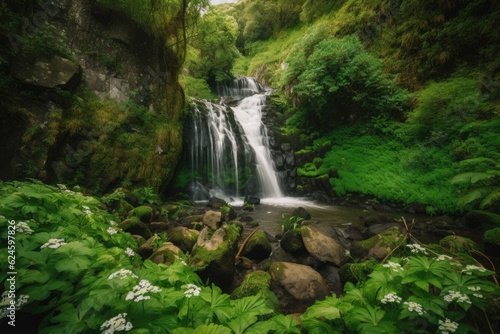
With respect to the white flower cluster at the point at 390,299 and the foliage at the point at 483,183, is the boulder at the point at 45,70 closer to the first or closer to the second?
the white flower cluster at the point at 390,299

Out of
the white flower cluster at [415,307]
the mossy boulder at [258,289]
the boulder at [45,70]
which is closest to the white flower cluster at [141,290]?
the mossy boulder at [258,289]

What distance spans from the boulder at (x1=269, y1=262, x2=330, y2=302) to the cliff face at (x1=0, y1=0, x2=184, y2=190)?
609 cm

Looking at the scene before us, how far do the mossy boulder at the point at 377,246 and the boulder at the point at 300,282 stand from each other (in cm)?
141

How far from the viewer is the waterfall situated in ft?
38.1

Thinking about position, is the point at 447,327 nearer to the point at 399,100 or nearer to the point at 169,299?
the point at 169,299

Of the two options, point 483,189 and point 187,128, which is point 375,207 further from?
point 187,128

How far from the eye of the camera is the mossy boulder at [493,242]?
474 cm

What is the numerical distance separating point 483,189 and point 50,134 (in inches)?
422

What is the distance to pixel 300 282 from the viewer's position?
3619mm

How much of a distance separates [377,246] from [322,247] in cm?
110

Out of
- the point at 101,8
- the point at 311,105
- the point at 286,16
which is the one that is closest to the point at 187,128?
the point at 101,8

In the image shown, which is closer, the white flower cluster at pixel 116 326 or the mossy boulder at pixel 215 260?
the white flower cluster at pixel 116 326

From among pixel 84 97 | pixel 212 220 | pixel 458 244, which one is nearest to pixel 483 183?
pixel 458 244

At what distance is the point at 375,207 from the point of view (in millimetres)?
9617
